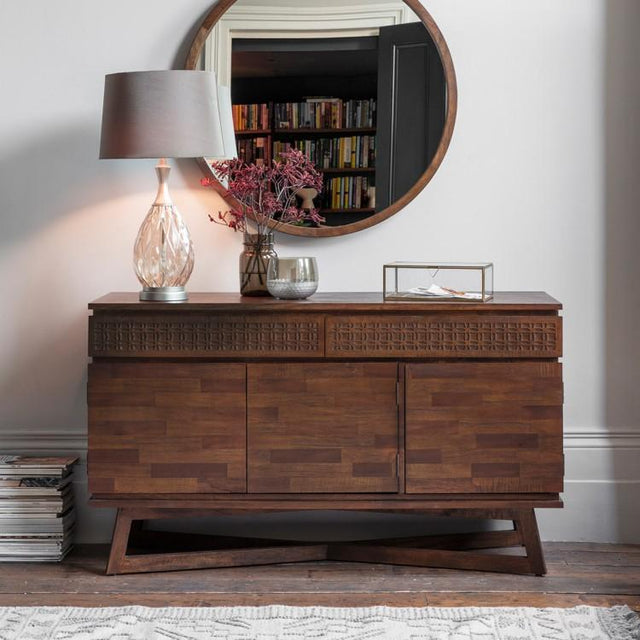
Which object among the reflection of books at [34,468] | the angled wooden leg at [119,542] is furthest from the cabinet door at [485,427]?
the reflection of books at [34,468]

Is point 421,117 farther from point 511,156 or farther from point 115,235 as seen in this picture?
point 115,235

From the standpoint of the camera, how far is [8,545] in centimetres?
300

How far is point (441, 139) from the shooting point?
3.13 meters

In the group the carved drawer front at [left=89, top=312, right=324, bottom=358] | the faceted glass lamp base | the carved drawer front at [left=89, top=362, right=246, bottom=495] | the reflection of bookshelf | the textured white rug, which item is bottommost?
the textured white rug

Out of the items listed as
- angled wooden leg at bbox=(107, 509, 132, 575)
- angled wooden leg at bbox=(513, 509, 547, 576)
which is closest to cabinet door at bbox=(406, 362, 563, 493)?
angled wooden leg at bbox=(513, 509, 547, 576)

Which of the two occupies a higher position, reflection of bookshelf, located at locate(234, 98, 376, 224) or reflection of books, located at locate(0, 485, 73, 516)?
reflection of bookshelf, located at locate(234, 98, 376, 224)

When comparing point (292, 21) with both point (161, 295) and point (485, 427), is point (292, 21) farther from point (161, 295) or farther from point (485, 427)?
point (485, 427)

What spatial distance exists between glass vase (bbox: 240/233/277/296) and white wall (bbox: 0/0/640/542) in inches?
9.3

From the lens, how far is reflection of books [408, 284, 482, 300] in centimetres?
279

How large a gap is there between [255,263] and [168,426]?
0.58 metres

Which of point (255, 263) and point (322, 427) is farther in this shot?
point (255, 263)

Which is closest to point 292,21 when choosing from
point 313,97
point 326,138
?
point 313,97

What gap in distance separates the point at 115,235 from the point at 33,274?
12.3 inches

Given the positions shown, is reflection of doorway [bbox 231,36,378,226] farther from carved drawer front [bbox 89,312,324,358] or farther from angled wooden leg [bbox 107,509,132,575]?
angled wooden leg [bbox 107,509,132,575]
